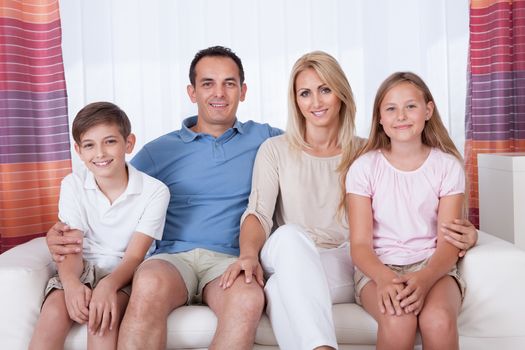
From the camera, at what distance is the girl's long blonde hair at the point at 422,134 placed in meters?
1.90

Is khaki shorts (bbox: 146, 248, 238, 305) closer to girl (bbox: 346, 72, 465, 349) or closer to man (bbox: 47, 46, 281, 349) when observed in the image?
man (bbox: 47, 46, 281, 349)

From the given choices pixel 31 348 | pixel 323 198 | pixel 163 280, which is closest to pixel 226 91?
pixel 323 198

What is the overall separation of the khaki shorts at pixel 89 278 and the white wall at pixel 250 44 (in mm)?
1184

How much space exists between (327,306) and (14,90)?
6.21 feet

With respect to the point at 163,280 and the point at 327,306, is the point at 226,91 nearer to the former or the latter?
the point at 163,280

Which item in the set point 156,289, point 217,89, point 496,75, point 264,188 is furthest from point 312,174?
point 496,75

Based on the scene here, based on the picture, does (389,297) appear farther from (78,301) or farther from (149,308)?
(78,301)

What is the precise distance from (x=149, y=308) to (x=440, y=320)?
761mm

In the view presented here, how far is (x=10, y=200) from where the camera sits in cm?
279

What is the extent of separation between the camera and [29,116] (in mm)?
2807

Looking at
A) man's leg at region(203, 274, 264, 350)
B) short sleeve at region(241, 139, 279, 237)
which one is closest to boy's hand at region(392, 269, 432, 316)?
man's leg at region(203, 274, 264, 350)

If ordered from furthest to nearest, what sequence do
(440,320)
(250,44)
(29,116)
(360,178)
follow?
(250,44), (29,116), (360,178), (440,320)

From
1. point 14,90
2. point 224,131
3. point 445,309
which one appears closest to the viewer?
point 445,309

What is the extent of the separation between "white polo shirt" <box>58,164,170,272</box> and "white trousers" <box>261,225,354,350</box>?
1.32ft
